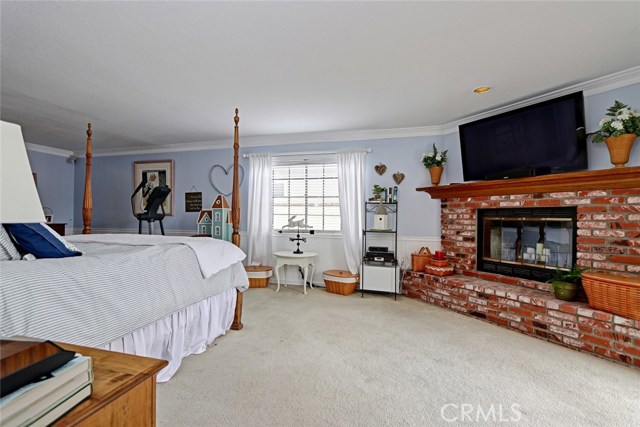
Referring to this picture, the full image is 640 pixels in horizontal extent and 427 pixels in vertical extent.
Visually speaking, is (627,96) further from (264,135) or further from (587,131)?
(264,135)

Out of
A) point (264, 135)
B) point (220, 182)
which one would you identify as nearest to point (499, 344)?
point (264, 135)

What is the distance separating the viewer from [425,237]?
4293 mm

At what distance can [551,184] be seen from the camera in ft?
9.75

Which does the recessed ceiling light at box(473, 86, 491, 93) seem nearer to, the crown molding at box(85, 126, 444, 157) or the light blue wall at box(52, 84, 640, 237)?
the light blue wall at box(52, 84, 640, 237)

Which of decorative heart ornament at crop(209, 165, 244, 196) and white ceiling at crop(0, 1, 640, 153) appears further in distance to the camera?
decorative heart ornament at crop(209, 165, 244, 196)

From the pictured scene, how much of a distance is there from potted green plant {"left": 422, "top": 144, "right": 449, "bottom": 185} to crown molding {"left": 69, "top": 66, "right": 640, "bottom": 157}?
339 mm

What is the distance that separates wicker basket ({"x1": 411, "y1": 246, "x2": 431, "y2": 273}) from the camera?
4051 millimetres

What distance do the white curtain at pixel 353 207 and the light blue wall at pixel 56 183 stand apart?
5.07 metres

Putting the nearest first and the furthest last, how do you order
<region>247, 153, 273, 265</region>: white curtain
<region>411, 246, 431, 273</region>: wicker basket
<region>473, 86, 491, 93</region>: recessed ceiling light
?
<region>473, 86, 491, 93</region>: recessed ceiling light < <region>411, 246, 431, 273</region>: wicker basket < <region>247, 153, 273, 265</region>: white curtain

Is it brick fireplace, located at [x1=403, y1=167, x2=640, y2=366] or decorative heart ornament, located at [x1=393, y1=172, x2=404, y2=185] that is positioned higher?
decorative heart ornament, located at [x1=393, y1=172, x2=404, y2=185]

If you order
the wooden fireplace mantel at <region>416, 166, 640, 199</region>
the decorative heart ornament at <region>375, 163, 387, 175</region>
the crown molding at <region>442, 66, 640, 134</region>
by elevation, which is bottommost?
the wooden fireplace mantel at <region>416, 166, 640, 199</region>

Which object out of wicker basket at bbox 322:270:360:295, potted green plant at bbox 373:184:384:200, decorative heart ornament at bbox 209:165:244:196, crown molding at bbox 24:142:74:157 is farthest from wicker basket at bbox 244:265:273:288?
crown molding at bbox 24:142:74:157

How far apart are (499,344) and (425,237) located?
1.86m

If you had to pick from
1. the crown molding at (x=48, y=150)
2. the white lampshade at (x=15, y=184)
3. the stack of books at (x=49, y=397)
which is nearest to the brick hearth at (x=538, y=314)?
the stack of books at (x=49, y=397)
